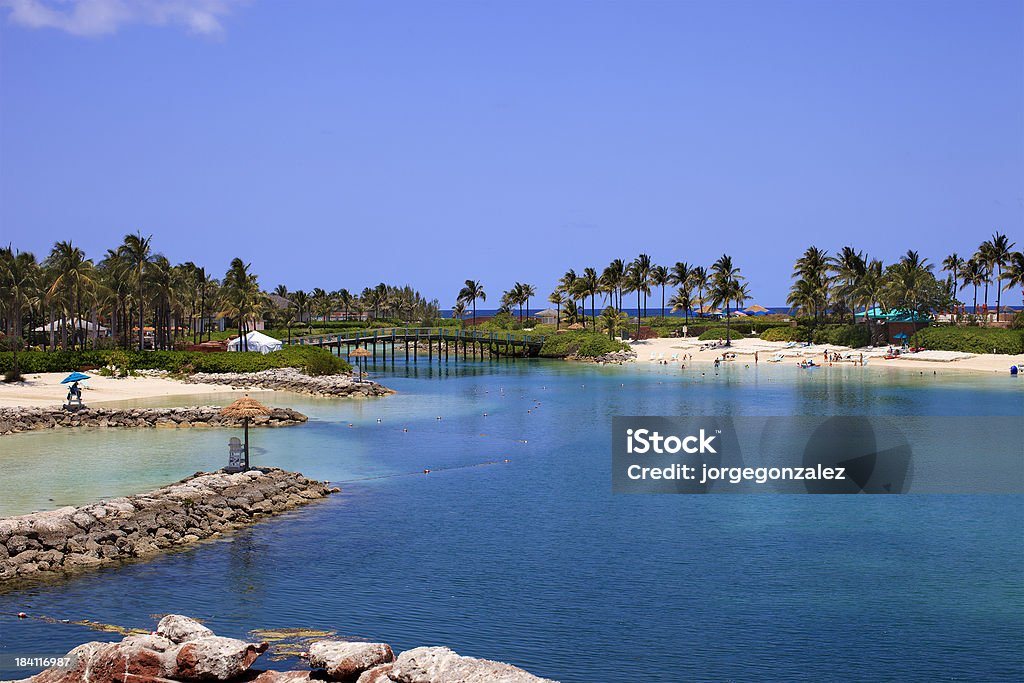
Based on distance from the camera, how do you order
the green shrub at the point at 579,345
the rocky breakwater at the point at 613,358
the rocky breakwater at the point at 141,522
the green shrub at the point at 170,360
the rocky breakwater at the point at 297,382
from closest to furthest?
1. the rocky breakwater at the point at 141,522
2. the green shrub at the point at 170,360
3. the rocky breakwater at the point at 297,382
4. the rocky breakwater at the point at 613,358
5. the green shrub at the point at 579,345

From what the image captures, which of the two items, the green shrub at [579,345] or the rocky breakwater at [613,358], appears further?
the green shrub at [579,345]

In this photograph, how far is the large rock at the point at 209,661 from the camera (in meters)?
12.4

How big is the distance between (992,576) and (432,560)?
12184 mm

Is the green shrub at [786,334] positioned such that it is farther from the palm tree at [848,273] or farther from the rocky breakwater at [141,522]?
the rocky breakwater at [141,522]

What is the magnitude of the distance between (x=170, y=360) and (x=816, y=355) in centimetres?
6108

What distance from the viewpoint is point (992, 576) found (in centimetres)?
2027

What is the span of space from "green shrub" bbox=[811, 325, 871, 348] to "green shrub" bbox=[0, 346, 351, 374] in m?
56.3

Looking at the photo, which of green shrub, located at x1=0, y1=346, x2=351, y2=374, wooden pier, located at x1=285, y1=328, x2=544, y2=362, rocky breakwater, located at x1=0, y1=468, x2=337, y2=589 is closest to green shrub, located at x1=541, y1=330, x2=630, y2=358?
wooden pier, located at x1=285, y1=328, x2=544, y2=362

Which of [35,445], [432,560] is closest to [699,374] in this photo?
[35,445]

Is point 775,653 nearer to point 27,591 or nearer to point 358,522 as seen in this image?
point 358,522

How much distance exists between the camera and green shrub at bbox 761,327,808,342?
353ft

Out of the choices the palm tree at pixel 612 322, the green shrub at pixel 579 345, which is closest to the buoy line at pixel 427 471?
the green shrub at pixel 579 345

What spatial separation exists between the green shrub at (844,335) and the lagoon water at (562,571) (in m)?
70.3

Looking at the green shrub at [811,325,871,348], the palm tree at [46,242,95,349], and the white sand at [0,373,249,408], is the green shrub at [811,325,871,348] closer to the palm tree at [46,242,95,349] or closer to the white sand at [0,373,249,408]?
the white sand at [0,373,249,408]
